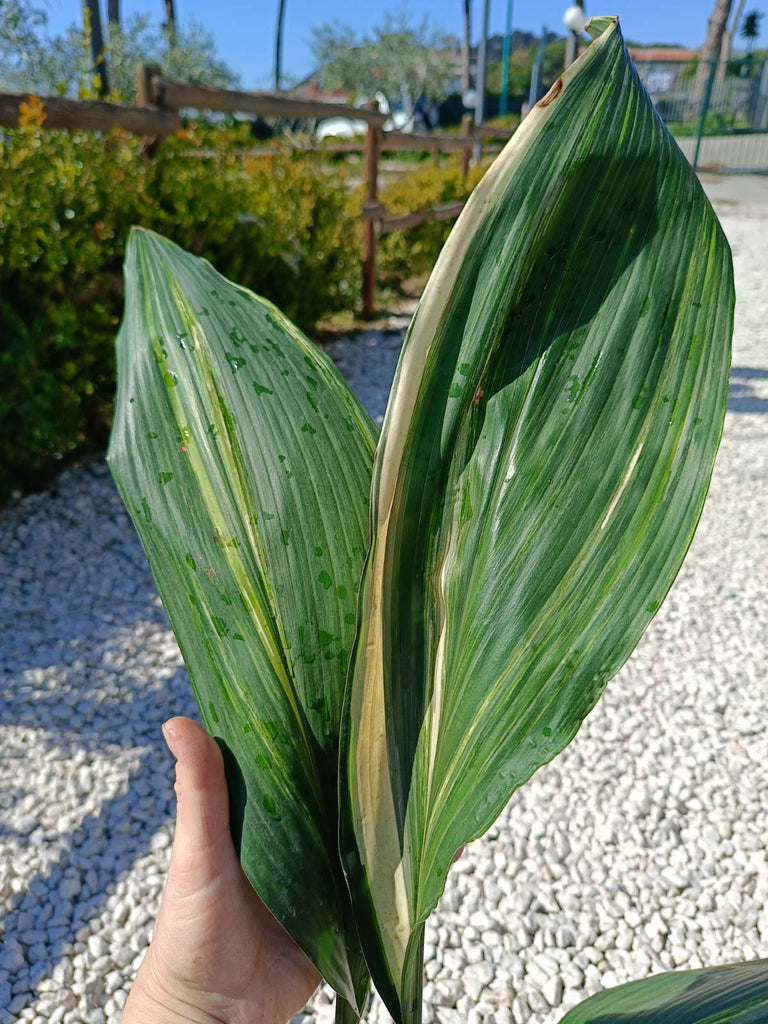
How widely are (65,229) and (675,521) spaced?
3274mm

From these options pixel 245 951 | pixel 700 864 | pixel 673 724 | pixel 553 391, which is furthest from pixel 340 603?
pixel 673 724

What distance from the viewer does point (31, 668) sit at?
8.13 ft

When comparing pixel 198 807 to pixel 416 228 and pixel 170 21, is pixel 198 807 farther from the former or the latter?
pixel 170 21

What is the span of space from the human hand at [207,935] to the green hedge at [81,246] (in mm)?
2687

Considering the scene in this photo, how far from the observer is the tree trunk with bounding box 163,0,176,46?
18.3 metres

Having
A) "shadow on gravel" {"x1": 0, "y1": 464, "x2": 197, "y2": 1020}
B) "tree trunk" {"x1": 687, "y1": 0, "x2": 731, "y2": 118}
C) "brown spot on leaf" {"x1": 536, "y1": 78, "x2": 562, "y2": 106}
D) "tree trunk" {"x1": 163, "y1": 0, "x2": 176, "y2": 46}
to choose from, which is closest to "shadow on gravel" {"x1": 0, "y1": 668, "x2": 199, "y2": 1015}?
"shadow on gravel" {"x1": 0, "y1": 464, "x2": 197, "y2": 1020}

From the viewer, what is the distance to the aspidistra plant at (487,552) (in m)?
0.45

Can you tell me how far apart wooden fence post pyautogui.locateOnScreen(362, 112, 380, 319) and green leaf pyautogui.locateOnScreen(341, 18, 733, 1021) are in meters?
5.95

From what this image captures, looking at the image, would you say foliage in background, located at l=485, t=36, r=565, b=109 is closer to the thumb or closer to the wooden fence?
the wooden fence

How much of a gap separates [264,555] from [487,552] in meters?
0.17

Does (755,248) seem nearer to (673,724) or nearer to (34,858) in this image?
(673,724)

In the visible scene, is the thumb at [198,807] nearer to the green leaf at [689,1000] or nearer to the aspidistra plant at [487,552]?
the aspidistra plant at [487,552]

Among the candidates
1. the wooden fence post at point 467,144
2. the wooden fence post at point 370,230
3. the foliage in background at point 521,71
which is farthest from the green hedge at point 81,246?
the foliage in background at point 521,71

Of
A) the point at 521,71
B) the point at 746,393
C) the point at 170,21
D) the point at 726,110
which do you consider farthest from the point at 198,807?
the point at 521,71
